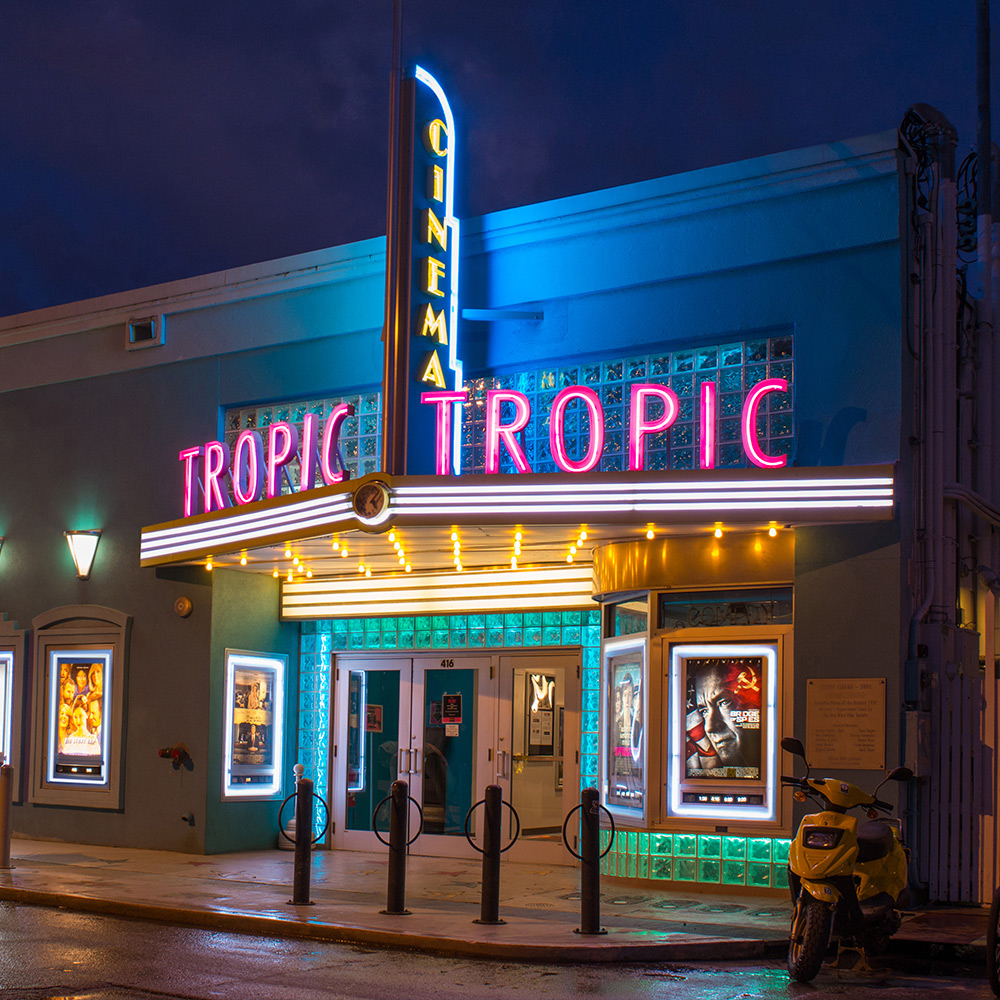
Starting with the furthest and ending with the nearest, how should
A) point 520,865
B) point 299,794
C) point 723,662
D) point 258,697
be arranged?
1. point 258,697
2. point 520,865
3. point 723,662
4. point 299,794

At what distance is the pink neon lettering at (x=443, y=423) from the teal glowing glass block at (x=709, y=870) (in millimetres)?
4767

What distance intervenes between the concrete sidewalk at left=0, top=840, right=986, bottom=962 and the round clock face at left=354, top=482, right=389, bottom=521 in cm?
370

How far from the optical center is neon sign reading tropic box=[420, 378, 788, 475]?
12359 millimetres

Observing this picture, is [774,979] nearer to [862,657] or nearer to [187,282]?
[862,657]

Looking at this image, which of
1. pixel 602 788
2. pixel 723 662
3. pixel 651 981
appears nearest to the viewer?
pixel 651 981

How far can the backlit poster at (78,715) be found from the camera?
1723 centimetres

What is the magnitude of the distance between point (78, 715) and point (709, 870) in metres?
9.14

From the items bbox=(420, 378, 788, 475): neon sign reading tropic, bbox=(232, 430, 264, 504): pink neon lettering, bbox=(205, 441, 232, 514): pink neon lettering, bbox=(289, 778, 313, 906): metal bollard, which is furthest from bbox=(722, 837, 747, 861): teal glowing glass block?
bbox=(205, 441, 232, 514): pink neon lettering

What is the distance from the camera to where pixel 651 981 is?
8.99 m

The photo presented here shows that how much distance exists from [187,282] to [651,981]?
1185 centimetres

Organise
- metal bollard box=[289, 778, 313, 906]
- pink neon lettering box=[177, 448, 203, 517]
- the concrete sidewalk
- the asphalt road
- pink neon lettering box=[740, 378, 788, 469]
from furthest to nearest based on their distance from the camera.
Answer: pink neon lettering box=[177, 448, 203, 517] → pink neon lettering box=[740, 378, 788, 469] → metal bollard box=[289, 778, 313, 906] → the concrete sidewalk → the asphalt road

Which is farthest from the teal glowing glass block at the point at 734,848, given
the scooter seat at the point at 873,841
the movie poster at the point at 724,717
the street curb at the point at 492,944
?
the scooter seat at the point at 873,841

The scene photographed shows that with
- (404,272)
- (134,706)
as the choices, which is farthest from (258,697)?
(404,272)

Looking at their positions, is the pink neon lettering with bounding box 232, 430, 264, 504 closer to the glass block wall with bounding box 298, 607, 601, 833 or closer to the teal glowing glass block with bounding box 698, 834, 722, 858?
the glass block wall with bounding box 298, 607, 601, 833
